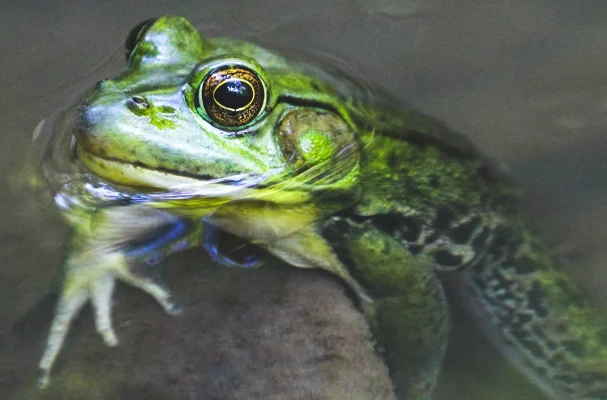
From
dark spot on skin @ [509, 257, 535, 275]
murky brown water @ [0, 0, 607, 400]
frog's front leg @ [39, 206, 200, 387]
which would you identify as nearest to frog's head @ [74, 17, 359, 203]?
frog's front leg @ [39, 206, 200, 387]

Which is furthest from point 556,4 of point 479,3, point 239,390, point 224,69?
point 239,390

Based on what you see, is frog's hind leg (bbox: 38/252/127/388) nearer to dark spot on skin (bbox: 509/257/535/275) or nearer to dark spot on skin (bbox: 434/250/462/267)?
dark spot on skin (bbox: 434/250/462/267)

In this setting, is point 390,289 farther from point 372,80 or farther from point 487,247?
point 372,80

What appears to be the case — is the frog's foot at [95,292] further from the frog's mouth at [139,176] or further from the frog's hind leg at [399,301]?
the frog's hind leg at [399,301]

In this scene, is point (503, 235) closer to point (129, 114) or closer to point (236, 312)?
point (236, 312)

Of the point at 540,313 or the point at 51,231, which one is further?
the point at 540,313

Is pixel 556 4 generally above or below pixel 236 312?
above

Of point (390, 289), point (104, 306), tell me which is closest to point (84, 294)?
point (104, 306)
